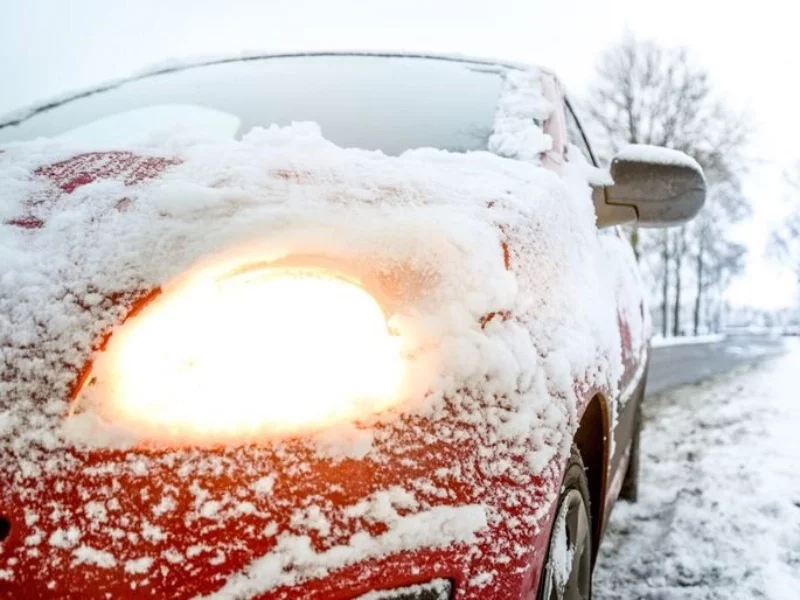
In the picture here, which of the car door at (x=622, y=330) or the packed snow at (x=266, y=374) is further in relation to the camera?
the car door at (x=622, y=330)

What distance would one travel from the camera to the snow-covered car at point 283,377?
36.1 inches

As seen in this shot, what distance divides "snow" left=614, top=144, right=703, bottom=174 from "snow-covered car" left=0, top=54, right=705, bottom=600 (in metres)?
0.77

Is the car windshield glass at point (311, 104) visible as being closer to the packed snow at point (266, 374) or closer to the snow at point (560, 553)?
the packed snow at point (266, 374)

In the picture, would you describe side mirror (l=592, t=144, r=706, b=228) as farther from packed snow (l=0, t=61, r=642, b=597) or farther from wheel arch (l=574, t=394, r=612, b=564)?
packed snow (l=0, t=61, r=642, b=597)

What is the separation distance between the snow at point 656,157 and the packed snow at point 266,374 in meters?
0.84

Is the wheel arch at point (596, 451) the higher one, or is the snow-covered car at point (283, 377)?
the snow-covered car at point (283, 377)

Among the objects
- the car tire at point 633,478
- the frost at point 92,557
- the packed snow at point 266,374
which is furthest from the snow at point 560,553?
the car tire at point 633,478

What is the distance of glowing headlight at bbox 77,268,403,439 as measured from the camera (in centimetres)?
99

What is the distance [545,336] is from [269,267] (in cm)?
50

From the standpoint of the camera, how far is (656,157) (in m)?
2.17

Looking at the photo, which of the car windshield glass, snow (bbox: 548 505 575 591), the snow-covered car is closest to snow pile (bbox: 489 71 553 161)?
the car windshield glass

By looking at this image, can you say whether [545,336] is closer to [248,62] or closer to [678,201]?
[678,201]

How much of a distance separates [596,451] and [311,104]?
55.2 inches

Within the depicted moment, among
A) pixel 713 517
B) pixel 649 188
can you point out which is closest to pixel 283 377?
pixel 649 188
